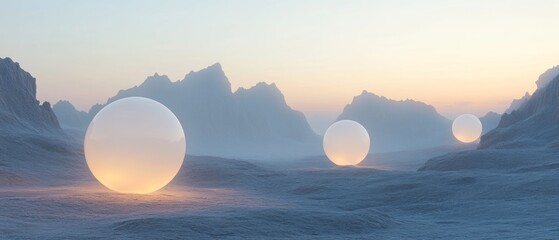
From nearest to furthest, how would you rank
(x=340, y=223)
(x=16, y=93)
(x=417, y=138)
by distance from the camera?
(x=340, y=223) < (x=16, y=93) < (x=417, y=138)

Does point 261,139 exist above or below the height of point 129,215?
above

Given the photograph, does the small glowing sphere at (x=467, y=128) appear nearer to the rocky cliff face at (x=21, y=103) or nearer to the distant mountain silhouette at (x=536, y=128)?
the distant mountain silhouette at (x=536, y=128)

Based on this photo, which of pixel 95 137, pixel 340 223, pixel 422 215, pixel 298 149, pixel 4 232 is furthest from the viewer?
pixel 298 149

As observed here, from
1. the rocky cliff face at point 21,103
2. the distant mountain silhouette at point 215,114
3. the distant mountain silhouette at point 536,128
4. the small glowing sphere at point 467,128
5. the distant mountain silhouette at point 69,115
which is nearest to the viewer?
the distant mountain silhouette at point 536,128

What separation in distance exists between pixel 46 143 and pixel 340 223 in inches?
1412

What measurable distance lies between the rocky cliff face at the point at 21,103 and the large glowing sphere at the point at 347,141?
29.4 metres

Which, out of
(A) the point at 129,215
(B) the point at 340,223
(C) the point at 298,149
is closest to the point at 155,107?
(A) the point at 129,215

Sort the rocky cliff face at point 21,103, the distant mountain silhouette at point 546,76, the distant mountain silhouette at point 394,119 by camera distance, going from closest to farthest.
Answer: the rocky cliff face at point 21,103
the distant mountain silhouette at point 546,76
the distant mountain silhouette at point 394,119

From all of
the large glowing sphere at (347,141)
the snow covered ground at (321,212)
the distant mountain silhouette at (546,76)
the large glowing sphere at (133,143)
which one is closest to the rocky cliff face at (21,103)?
the snow covered ground at (321,212)

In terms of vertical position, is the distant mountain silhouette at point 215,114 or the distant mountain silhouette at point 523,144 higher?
the distant mountain silhouette at point 215,114

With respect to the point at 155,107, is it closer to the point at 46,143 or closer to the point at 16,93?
the point at 46,143

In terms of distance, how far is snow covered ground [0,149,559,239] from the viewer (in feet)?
46.7

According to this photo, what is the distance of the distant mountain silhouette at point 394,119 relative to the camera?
15025 centimetres

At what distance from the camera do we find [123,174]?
18656mm
